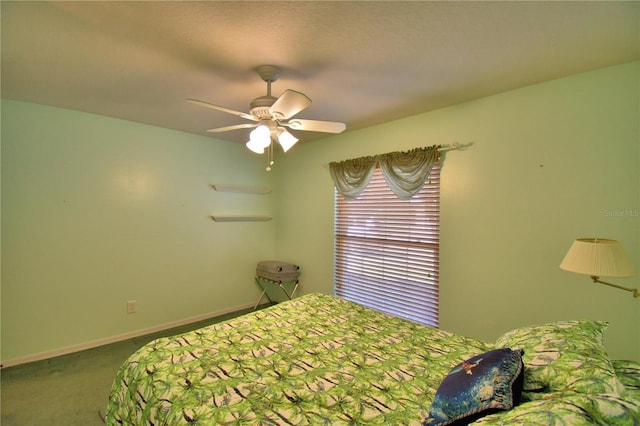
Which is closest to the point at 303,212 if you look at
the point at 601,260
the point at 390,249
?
the point at 390,249

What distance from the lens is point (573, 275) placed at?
1.98 m

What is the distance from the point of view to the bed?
35.5 inches

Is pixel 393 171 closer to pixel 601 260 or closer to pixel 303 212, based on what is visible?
pixel 303 212

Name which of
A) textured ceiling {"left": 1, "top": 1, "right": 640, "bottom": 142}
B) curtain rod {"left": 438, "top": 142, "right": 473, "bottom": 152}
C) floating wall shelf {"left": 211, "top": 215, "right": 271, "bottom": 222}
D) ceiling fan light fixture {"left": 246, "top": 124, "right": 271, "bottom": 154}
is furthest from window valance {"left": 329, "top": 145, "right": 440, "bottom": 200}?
ceiling fan light fixture {"left": 246, "top": 124, "right": 271, "bottom": 154}

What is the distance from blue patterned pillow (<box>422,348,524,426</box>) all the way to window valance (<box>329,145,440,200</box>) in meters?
1.86

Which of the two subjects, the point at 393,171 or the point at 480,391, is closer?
the point at 480,391

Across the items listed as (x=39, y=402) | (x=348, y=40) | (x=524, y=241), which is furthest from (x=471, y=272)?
(x=39, y=402)

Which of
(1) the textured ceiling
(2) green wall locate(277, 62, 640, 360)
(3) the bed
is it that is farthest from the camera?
(2) green wall locate(277, 62, 640, 360)

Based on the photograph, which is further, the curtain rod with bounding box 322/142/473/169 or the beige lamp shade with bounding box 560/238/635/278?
the curtain rod with bounding box 322/142/473/169

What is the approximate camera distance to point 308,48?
166 cm

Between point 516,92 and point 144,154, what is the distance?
3644 millimetres

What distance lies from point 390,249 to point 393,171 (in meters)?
0.83

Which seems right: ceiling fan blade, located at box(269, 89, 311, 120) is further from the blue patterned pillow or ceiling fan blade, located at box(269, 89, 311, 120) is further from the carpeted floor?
the carpeted floor

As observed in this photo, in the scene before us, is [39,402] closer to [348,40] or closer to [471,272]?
[348,40]
